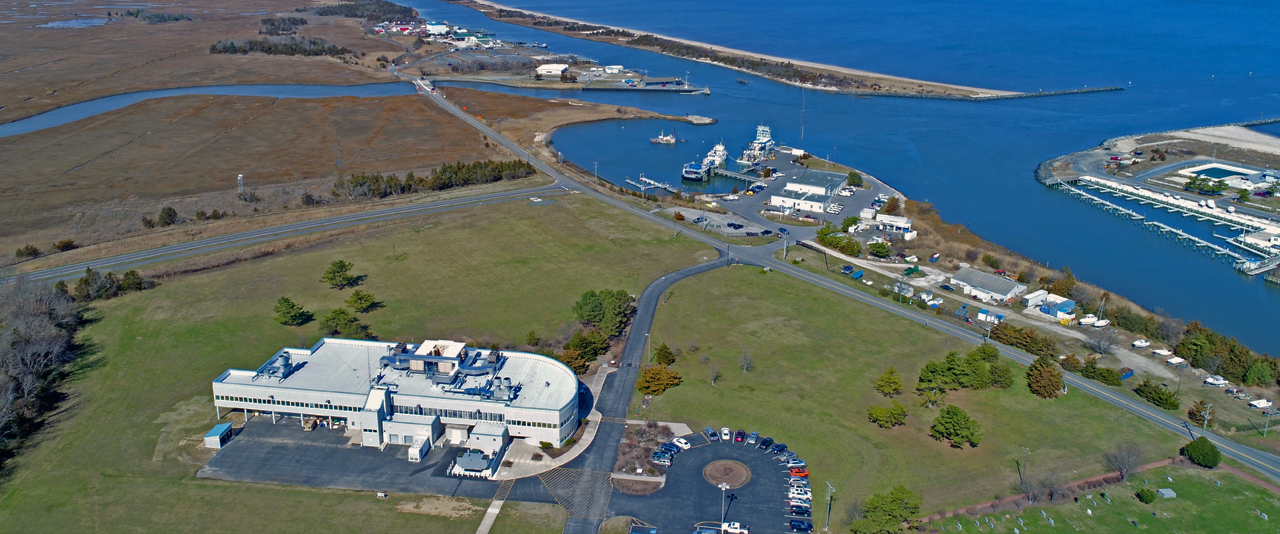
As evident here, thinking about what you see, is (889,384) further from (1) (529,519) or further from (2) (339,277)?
(2) (339,277)

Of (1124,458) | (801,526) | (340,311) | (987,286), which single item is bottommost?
(801,526)

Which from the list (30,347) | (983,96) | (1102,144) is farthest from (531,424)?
(983,96)

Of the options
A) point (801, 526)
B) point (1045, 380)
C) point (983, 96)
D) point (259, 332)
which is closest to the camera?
point (801, 526)

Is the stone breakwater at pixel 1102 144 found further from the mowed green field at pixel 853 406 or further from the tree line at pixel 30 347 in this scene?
the tree line at pixel 30 347

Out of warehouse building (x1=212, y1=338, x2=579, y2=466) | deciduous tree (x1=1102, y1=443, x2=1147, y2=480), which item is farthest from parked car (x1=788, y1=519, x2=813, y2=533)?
deciduous tree (x1=1102, y1=443, x2=1147, y2=480)

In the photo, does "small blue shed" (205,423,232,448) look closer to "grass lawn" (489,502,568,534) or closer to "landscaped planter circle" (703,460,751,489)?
"grass lawn" (489,502,568,534)

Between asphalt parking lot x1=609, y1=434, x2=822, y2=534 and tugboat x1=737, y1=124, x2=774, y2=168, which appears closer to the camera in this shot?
asphalt parking lot x1=609, y1=434, x2=822, y2=534
